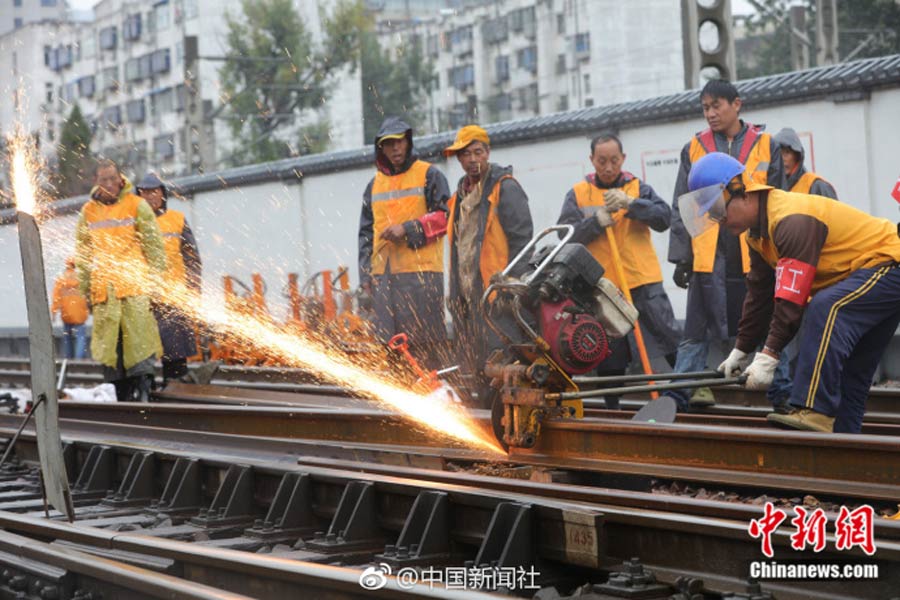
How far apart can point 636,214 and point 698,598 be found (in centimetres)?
577

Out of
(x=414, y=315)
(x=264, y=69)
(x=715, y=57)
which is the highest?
(x=264, y=69)

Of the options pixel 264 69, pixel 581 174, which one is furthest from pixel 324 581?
pixel 264 69

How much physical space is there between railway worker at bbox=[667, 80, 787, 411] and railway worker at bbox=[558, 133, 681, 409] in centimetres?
39

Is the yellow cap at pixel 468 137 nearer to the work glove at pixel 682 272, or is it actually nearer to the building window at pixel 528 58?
the work glove at pixel 682 272

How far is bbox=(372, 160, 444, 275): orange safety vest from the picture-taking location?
10383mm

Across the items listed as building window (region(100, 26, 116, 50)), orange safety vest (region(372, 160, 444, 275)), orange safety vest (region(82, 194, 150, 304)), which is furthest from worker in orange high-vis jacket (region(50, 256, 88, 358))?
building window (region(100, 26, 116, 50))

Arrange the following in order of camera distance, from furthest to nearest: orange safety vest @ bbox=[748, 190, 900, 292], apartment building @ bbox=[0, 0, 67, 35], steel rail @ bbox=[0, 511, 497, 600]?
apartment building @ bbox=[0, 0, 67, 35]
orange safety vest @ bbox=[748, 190, 900, 292]
steel rail @ bbox=[0, 511, 497, 600]

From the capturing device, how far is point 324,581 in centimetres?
457

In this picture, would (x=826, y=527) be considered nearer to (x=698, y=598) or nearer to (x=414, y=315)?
(x=698, y=598)

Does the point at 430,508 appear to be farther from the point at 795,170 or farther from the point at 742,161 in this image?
the point at 795,170

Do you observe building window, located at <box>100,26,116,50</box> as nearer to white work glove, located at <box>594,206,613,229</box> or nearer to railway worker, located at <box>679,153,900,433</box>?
white work glove, located at <box>594,206,613,229</box>

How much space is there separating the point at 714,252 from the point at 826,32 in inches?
713

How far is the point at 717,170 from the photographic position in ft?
21.7

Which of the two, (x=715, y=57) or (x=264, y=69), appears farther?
(x=264, y=69)
